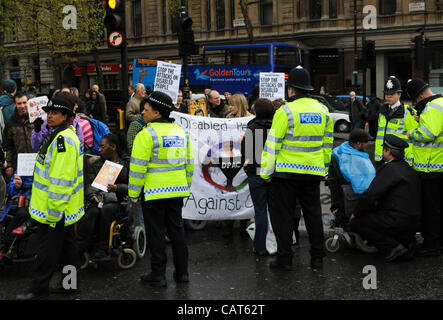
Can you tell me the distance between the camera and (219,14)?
41.5 m

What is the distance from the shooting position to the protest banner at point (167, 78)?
8.45 m

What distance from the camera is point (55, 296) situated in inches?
209

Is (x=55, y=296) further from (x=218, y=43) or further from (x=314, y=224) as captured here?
(x=218, y=43)

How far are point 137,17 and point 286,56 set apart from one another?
23505 mm

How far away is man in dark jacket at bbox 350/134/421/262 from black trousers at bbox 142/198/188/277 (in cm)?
205

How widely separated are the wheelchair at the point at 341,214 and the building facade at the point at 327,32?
21.9 meters

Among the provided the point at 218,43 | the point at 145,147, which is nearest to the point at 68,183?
the point at 145,147

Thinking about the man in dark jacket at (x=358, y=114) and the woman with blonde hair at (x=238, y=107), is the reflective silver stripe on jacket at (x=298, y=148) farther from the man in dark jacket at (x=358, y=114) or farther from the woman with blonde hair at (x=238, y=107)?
the man in dark jacket at (x=358, y=114)

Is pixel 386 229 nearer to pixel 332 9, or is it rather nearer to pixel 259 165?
pixel 259 165

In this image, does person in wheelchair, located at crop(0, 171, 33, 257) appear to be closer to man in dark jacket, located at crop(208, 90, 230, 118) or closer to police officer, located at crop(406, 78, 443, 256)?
man in dark jacket, located at crop(208, 90, 230, 118)

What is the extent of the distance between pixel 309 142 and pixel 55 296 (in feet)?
9.30

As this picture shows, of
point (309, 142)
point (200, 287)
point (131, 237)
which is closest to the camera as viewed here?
point (200, 287)

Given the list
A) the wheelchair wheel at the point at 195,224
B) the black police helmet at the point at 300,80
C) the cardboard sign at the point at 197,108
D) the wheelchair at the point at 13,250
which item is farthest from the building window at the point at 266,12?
the wheelchair at the point at 13,250

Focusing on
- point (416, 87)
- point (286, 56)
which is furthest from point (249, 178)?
point (286, 56)
